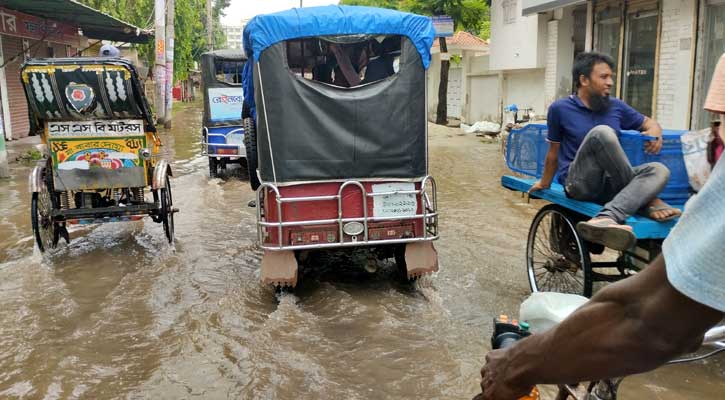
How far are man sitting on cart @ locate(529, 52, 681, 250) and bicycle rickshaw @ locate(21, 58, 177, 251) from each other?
4391 millimetres

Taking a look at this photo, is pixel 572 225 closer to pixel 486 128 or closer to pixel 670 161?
pixel 670 161

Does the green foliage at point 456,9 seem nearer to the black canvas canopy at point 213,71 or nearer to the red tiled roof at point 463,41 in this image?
the red tiled roof at point 463,41

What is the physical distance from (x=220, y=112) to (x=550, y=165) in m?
9.54

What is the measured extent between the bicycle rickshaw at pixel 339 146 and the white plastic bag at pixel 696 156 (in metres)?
2.11

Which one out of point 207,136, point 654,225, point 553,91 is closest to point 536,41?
point 553,91

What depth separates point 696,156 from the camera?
4355 mm

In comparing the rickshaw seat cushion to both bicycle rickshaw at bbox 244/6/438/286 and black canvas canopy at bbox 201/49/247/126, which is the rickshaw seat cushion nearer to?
bicycle rickshaw at bbox 244/6/438/286

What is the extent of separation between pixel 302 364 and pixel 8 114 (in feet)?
55.6

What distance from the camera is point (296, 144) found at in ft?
18.0

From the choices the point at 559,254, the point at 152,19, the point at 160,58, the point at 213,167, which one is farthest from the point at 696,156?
the point at 152,19

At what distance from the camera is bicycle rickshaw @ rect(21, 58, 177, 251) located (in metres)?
6.92

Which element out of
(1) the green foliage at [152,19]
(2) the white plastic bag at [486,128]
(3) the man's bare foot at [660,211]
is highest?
(1) the green foliage at [152,19]

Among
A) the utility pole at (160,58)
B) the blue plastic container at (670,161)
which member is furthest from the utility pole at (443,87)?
the blue plastic container at (670,161)

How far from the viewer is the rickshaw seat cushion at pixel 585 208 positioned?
13.2 feet
